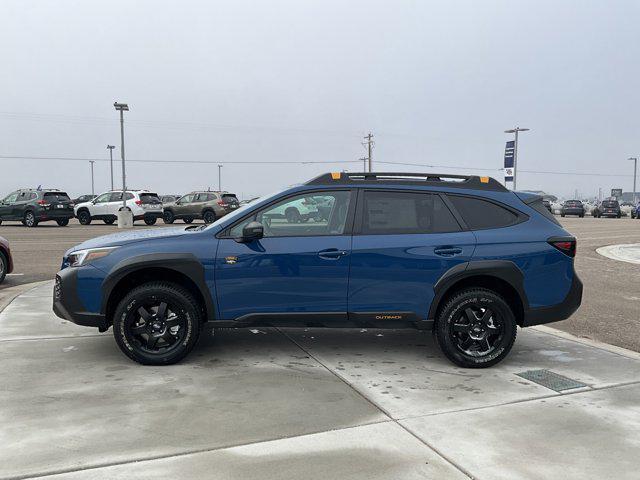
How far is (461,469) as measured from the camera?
316 centimetres

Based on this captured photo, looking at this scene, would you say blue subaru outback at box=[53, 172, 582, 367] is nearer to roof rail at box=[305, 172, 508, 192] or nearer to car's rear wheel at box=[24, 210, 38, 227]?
roof rail at box=[305, 172, 508, 192]

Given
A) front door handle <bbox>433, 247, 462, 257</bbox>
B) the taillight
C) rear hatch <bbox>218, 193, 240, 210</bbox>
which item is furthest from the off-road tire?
the taillight

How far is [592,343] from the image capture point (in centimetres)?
604

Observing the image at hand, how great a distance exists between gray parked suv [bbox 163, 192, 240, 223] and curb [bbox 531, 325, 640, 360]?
22955 mm

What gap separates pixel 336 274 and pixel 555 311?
6.74 feet

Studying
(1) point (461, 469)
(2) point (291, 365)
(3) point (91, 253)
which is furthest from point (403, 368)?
(3) point (91, 253)

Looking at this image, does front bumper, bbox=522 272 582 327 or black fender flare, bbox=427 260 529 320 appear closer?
black fender flare, bbox=427 260 529 320

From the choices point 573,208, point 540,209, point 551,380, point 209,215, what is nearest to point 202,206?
point 209,215

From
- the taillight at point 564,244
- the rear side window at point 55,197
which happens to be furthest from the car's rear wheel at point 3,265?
the rear side window at point 55,197

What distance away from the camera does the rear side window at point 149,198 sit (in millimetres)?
27078

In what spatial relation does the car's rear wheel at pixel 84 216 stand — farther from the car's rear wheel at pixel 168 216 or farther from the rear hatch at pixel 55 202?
the car's rear wheel at pixel 168 216

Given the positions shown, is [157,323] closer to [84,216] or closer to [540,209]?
[540,209]

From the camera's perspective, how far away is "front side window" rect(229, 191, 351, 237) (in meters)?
5.01

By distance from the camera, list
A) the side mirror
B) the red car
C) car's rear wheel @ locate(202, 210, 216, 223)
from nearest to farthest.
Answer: the side mirror
the red car
car's rear wheel @ locate(202, 210, 216, 223)
